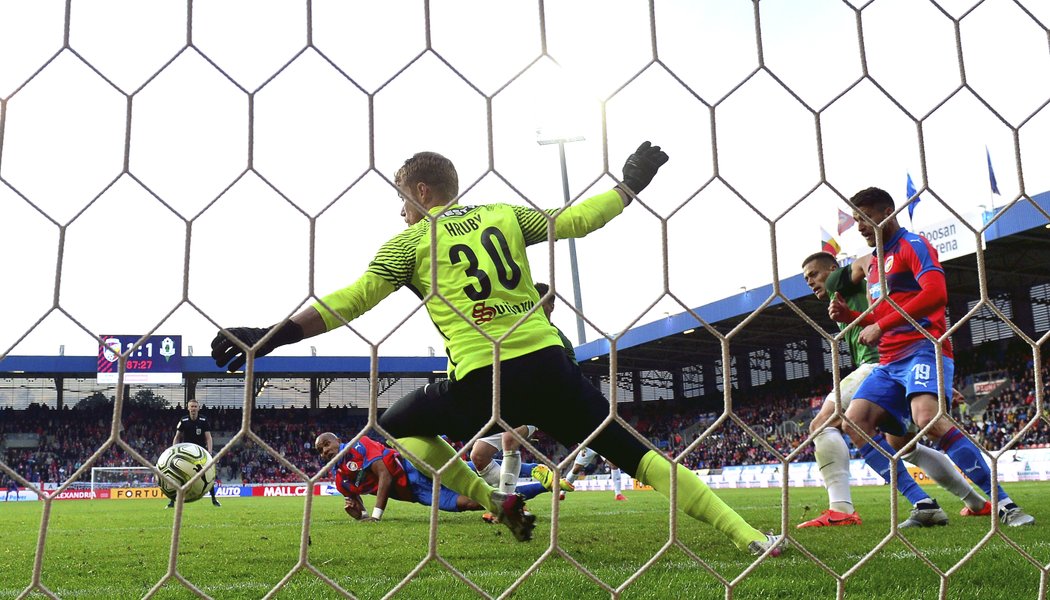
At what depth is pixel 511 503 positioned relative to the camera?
3.27 m

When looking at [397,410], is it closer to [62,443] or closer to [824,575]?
[824,575]

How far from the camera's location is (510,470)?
22.0ft

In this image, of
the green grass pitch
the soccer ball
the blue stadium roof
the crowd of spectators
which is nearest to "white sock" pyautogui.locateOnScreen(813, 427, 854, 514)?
the green grass pitch

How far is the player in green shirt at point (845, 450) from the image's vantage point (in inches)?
176

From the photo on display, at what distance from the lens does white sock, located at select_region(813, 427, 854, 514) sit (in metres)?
4.66

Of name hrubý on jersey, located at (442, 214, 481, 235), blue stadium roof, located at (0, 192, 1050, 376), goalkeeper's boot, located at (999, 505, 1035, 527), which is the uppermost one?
blue stadium roof, located at (0, 192, 1050, 376)

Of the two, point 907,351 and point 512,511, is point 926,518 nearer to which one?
point 907,351

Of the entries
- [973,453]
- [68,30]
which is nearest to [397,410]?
[68,30]

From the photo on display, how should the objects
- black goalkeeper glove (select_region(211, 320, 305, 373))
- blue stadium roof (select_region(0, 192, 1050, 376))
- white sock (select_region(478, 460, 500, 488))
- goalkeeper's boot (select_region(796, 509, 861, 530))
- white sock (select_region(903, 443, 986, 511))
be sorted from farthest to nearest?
blue stadium roof (select_region(0, 192, 1050, 376)), white sock (select_region(478, 460, 500, 488)), goalkeeper's boot (select_region(796, 509, 861, 530)), white sock (select_region(903, 443, 986, 511)), black goalkeeper glove (select_region(211, 320, 305, 373))

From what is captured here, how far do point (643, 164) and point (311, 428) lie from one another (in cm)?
3427

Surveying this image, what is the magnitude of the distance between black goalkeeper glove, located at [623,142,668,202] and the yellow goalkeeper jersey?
0.11 metres

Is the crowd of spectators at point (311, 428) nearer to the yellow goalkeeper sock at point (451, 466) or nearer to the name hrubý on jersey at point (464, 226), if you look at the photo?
the yellow goalkeeper sock at point (451, 466)

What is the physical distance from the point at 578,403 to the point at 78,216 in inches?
59.5

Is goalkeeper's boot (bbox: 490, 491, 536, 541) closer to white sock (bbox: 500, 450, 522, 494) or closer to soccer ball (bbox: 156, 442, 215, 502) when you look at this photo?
soccer ball (bbox: 156, 442, 215, 502)
